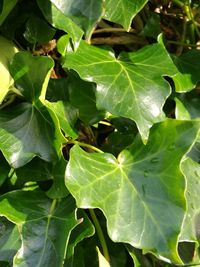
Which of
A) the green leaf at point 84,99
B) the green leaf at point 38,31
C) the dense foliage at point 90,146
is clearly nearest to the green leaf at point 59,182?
the dense foliage at point 90,146

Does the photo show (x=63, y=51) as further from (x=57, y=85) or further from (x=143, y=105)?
(x=143, y=105)

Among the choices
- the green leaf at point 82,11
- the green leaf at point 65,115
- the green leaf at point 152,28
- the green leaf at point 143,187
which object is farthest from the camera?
the green leaf at point 152,28

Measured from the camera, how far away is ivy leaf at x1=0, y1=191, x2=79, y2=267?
2.77ft


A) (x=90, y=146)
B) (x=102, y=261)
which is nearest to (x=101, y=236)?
(x=102, y=261)

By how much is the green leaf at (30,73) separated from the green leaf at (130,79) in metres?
0.04

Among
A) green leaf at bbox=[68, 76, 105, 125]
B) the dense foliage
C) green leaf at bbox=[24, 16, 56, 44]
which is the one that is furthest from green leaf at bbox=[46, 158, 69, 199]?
green leaf at bbox=[24, 16, 56, 44]

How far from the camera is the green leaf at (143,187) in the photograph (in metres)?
0.83

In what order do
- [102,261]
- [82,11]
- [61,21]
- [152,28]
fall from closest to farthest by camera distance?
[82,11], [61,21], [102,261], [152,28]

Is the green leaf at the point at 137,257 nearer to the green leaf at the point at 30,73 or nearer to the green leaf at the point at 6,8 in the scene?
the green leaf at the point at 30,73

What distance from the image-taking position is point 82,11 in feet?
2.38

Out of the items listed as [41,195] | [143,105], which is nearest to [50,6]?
[143,105]

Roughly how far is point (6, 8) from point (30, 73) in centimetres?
10

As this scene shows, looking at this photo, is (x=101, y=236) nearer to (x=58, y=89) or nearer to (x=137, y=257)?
(x=137, y=257)

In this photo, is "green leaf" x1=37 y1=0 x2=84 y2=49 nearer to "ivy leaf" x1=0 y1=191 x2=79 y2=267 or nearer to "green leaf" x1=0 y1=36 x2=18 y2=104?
"green leaf" x1=0 y1=36 x2=18 y2=104
